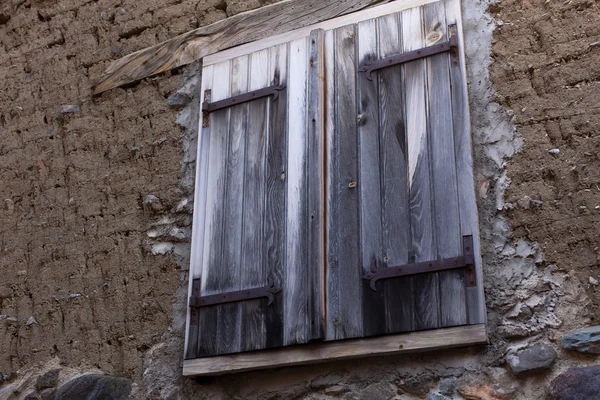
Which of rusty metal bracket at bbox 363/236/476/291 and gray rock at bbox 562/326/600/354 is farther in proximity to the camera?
rusty metal bracket at bbox 363/236/476/291

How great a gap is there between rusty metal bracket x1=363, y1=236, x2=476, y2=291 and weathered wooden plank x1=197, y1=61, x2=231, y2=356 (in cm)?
75

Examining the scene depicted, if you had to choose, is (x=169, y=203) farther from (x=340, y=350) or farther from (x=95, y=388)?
(x=340, y=350)

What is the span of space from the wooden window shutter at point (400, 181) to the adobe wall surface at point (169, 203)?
0.11 meters

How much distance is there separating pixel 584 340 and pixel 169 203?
6.94 feet

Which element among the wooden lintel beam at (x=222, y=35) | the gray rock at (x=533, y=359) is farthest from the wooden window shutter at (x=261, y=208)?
the gray rock at (x=533, y=359)

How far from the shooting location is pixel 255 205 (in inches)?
165

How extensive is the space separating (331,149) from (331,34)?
0.63 metres

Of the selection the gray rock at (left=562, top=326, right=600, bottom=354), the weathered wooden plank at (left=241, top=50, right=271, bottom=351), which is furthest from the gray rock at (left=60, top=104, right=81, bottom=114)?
the gray rock at (left=562, top=326, right=600, bottom=354)

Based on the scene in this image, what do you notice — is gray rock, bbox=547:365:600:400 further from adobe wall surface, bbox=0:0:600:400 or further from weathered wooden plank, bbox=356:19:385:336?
weathered wooden plank, bbox=356:19:385:336

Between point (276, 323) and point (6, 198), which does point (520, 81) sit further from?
point (6, 198)

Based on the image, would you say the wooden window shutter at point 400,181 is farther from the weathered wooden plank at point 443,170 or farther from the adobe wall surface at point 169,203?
the adobe wall surface at point 169,203

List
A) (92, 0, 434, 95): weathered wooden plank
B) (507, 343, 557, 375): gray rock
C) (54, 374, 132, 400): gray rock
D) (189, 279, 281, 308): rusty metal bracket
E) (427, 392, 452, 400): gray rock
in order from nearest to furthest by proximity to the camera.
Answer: (507, 343, 557, 375): gray rock → (427, 392, 452, 400): gray rock → (189, 279, 281, 308): rusty metal bracket → (54, 374, 132, 400): gray rock → (92, 0, 434, 95): weathered wooden plank

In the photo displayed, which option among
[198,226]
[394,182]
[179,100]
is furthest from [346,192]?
[179,100]

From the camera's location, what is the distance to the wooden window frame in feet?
11.5
